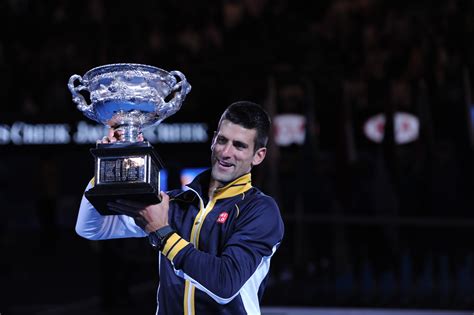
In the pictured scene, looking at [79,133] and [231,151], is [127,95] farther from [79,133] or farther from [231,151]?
[79,133]

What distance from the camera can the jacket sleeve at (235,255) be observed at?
2.96m

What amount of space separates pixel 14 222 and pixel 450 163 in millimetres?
9832

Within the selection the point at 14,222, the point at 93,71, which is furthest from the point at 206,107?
the point at 93,71

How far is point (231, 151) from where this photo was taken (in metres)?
3.20

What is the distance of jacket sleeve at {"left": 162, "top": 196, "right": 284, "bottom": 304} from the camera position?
2959mm

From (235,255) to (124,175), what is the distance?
20.5 inches

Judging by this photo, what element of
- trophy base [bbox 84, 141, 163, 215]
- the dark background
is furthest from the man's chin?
the dark background

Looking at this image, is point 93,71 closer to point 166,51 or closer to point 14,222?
point 166,51

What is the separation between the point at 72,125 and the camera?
14367 mm

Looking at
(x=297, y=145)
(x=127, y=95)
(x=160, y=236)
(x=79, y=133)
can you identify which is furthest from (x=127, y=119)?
(x=297, y=145)

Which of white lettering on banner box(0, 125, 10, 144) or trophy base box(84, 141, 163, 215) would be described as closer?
trophy base box(84, 141, 163, 215)

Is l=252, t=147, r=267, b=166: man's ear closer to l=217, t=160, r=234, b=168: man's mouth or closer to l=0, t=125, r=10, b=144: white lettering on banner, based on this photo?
l=217, t=160, r=234, b=168: man's mouth

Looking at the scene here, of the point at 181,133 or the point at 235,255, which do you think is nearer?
the point at 235,255

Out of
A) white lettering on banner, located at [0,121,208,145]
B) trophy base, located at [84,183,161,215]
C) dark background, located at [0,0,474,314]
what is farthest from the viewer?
white lettering on banner, located at [0,121,208,145]
